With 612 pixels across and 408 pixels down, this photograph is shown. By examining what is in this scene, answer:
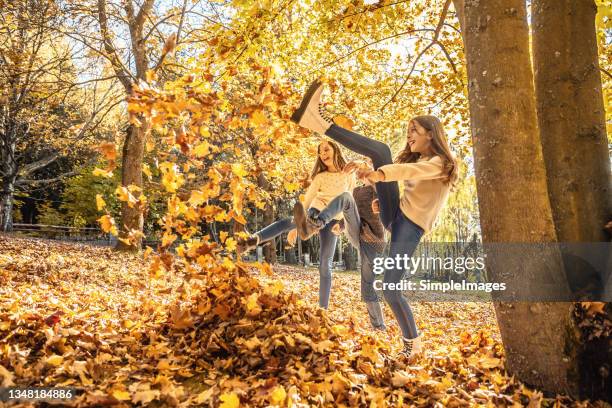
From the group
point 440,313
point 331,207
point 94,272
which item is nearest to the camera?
point 331,207

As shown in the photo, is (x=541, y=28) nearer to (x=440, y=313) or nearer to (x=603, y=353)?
(x=603, y=353)

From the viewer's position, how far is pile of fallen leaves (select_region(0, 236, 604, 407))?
2.45 metres

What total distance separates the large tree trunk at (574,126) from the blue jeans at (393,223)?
41.7 inches

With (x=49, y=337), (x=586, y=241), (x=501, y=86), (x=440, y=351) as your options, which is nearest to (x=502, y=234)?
(x=586, y=241)

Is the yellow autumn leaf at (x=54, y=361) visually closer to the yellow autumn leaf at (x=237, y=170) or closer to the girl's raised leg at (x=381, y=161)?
the yellow autumn leaf at (x=237, y=170)

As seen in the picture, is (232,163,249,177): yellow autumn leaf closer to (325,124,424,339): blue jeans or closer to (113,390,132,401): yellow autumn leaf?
(325,124,424,339): blue jeans

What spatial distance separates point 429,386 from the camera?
9.03 ft

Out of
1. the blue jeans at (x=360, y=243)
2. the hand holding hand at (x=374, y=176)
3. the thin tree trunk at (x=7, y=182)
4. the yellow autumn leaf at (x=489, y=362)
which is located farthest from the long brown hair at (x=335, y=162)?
the thin tree trunk at (x=7, y=182)

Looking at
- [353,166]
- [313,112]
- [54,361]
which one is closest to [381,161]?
[353,166]

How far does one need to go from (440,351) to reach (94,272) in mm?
6035

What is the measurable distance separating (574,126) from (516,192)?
88cm

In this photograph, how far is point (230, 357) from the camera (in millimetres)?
2869

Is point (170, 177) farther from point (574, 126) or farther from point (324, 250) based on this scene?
point (574, 126)

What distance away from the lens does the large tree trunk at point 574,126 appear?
3.09 metres
